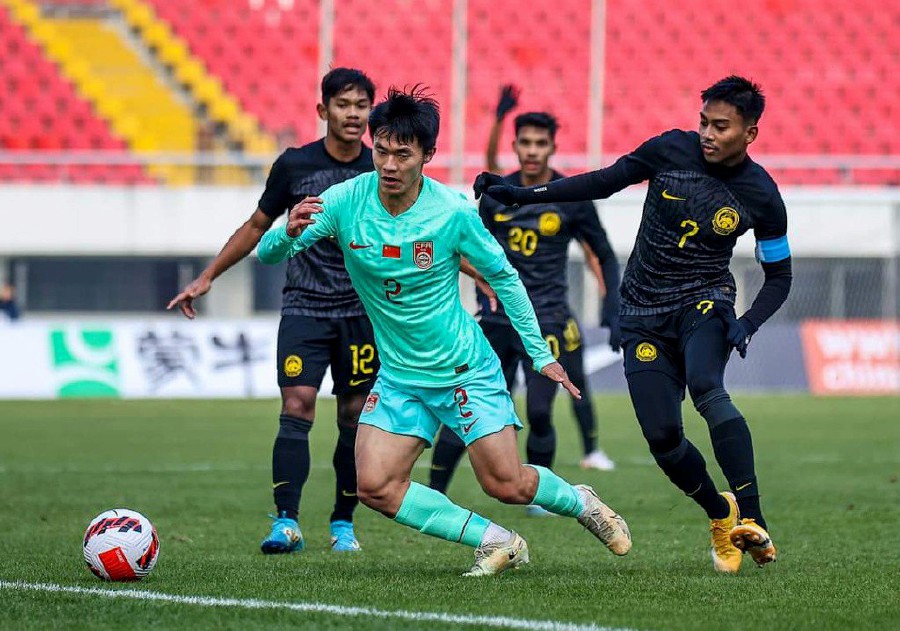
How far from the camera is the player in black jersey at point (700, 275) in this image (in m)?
6.15

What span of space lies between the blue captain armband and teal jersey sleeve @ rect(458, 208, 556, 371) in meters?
1.08

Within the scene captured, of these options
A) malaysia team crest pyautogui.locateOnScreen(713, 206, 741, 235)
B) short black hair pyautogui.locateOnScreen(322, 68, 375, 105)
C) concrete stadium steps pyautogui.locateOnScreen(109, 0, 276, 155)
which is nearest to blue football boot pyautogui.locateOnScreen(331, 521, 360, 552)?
short black hair pyautogui.locateOnScreen(322, 68, 375, 105)

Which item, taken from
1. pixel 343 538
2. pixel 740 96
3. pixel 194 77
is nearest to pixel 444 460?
pixel 343 538

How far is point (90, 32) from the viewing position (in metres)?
27.3

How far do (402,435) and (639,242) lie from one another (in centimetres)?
138

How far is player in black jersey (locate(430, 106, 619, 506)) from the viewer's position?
888cm

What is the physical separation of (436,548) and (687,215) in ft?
7.00

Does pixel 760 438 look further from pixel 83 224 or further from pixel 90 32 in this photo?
pixel 90 32

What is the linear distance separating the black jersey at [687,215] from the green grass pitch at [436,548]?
1.20 metres

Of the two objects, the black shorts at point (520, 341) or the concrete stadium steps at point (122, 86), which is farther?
the concrete stadium steps at point (122, 86)

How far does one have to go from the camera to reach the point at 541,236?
29.9 ft

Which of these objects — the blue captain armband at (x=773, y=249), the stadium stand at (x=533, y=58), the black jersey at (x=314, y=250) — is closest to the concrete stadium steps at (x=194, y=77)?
the stadium stand at (x=533, y=58)

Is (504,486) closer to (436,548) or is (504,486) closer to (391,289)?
(391,289)

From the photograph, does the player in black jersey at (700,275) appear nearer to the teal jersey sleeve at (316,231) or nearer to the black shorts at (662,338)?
the black shorts at (662,338)
